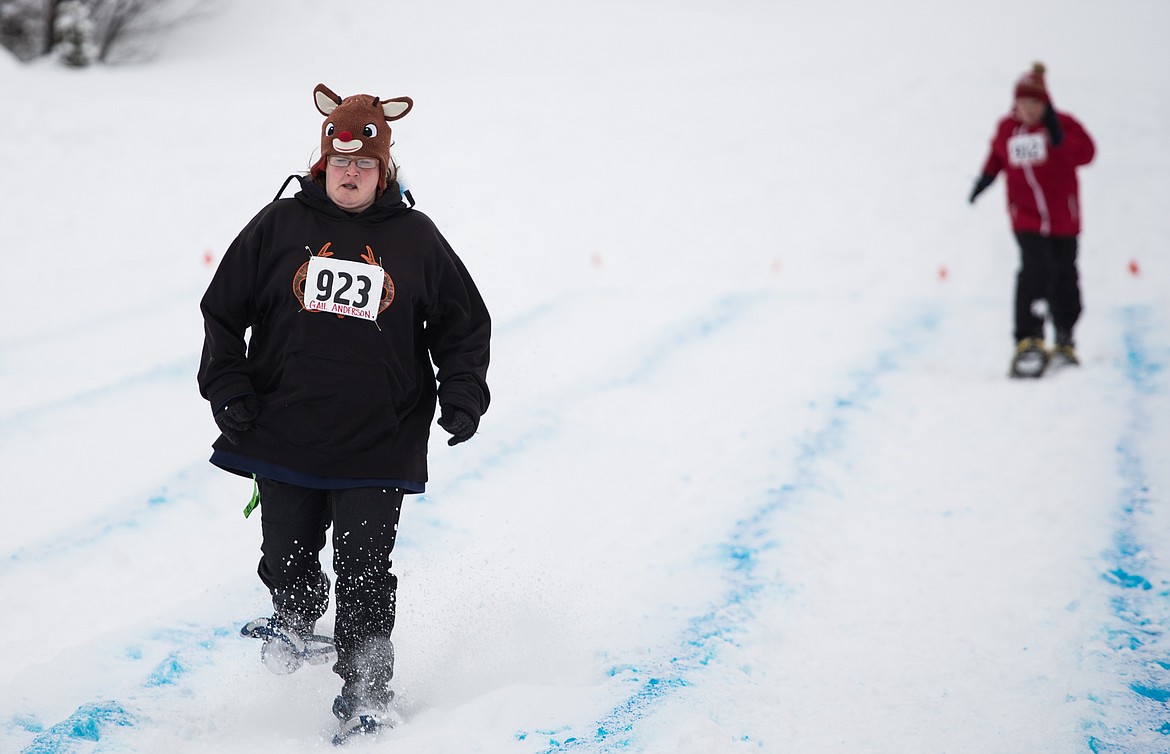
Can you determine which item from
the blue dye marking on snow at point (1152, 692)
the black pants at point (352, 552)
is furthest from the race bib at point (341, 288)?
the blue dye marking on snow at point (1152, 692)

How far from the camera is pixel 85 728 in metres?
2.62

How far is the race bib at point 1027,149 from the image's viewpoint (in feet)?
19.2

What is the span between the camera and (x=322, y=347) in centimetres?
258

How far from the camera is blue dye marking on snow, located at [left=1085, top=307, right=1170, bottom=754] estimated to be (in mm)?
2744

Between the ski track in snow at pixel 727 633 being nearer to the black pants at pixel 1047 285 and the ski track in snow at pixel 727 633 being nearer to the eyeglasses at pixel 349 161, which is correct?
the black pants at pixel 1047 285

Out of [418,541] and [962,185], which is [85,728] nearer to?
[418,541]

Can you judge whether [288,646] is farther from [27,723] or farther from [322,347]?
[322,347]

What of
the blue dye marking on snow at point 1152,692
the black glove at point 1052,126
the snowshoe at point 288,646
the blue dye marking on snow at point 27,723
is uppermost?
the black glove at point 1052,126

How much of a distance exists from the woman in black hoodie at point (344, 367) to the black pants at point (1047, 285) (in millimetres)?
4205

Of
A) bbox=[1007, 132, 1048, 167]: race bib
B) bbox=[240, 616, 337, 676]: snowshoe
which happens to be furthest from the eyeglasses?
bbox=[1007, 132, 1048, 167]: race bib

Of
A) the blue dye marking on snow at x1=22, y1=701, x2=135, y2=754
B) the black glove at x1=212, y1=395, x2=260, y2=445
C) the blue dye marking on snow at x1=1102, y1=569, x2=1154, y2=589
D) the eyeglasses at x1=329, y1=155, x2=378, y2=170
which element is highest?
the eyeglasses at x1=329, y1=155, x2=378, y2=170

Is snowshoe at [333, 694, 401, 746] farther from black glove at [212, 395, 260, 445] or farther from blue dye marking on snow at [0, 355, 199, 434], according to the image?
blue dye marking on snow at [0, 355, 199, 434]

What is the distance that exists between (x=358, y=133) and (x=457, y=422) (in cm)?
72

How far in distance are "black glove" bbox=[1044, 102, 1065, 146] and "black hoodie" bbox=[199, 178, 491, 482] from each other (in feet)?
14.1
